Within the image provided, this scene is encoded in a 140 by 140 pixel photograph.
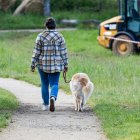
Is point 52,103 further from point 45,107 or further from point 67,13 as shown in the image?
point 67,13

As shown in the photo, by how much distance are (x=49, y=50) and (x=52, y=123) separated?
2.04 metres

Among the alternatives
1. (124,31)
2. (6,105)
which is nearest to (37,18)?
(124,31)

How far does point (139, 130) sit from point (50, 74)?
3165mm

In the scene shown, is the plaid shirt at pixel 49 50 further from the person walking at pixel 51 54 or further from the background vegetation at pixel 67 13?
the background vegetation at pixel 67 13

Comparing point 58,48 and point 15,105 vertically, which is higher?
point 58,48

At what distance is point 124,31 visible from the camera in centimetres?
2756

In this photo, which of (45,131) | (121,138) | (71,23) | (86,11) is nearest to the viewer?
(121,138)

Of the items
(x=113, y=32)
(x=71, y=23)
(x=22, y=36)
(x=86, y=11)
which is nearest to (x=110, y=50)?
(x=113, y=32)

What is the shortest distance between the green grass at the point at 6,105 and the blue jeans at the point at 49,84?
654 mm

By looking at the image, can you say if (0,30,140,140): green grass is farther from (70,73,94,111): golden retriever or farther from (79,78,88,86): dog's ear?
(79,78,88,86): dog's ear

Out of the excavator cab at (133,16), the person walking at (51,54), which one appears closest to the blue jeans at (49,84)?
the person walking at (51,54)

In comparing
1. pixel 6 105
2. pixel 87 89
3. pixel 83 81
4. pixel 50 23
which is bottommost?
pixel 6 105

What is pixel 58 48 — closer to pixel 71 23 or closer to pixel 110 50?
pixel 110 50

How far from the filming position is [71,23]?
4159cm
